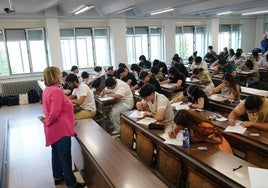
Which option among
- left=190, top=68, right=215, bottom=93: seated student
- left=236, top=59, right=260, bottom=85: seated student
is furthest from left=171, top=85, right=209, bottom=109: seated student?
left=236, top=59, right=260, bottom=85: seated student

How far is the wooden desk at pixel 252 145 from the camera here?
236 centimetres

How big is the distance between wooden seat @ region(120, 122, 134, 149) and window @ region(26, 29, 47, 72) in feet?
20.6

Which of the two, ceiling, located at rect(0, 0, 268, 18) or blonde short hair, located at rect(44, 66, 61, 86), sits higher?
ceiling, located at rect(0, 0, 268, 18)

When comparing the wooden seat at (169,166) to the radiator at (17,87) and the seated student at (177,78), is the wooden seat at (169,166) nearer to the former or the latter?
the seated student at (177,78)

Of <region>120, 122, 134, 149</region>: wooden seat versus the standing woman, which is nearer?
the standing woman

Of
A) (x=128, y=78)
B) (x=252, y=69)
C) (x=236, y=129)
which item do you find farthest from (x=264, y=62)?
(x=236, y=129)

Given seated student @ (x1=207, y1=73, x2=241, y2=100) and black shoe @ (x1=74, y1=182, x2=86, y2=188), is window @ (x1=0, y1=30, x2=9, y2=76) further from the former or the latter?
seated student @ (x1=207, y1=73, x2=241, y2=100)

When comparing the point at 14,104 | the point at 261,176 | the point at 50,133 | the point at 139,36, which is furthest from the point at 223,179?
the point at 139,36

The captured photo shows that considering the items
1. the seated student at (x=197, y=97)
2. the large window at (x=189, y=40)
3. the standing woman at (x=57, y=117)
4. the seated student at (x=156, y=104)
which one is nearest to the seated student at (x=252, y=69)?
the seated student at (x=197, y=97)

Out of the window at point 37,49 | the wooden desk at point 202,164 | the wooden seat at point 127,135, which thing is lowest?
the wooden seat at point 127,135

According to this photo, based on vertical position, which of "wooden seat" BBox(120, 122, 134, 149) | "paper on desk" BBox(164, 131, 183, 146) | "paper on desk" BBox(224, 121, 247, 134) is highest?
"paper on desk" BBox(224, 121, 247, 134)

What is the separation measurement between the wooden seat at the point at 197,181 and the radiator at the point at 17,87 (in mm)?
7731

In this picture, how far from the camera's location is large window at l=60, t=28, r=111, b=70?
9289mm

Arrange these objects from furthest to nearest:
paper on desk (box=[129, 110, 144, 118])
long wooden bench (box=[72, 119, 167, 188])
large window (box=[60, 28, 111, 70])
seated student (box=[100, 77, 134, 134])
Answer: large window (box=[60, 28, 111, 70])
seated student (box=[100, 77, 134, 134])
paper on desk (box=[129, 110, 144, 118])
long wooden bench (box=[72, 119, 167, 188])
